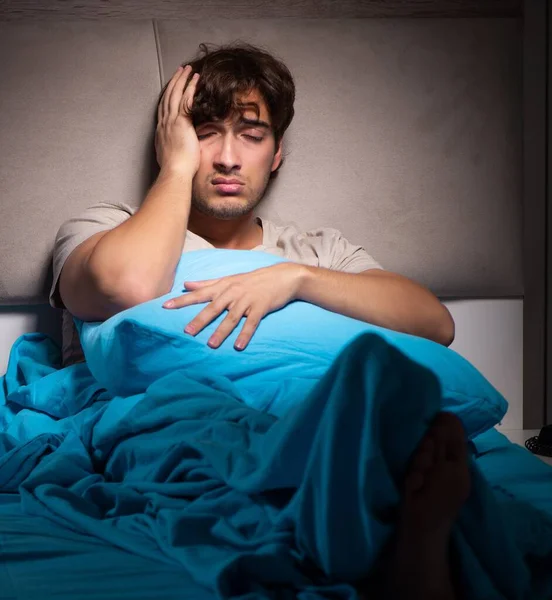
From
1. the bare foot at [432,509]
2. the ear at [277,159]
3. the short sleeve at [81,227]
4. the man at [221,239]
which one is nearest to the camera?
the bare foot at [432,509]

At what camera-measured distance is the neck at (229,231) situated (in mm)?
1722

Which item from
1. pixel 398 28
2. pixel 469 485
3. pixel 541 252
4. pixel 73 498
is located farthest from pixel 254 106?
pixel 469 485

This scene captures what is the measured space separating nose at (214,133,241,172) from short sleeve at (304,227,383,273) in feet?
0.72

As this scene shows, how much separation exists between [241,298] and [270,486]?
0.51 m

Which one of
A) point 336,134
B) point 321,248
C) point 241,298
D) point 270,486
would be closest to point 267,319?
point 241,298

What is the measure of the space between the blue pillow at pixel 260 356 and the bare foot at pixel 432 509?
17.4 inches

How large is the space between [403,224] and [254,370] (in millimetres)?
672

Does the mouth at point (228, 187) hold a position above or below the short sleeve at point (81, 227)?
above

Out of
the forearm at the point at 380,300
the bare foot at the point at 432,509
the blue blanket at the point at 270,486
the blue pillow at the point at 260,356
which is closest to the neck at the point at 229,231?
the forearm at the point at 380,300

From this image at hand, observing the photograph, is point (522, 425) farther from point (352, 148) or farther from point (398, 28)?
point (398, 28)

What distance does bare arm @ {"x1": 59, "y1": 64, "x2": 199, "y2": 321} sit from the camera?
4.45 ft

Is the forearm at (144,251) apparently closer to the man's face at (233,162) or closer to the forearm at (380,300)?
the man's face at (233,162)

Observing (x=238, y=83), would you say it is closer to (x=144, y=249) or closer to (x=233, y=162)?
(x=233, y=162)

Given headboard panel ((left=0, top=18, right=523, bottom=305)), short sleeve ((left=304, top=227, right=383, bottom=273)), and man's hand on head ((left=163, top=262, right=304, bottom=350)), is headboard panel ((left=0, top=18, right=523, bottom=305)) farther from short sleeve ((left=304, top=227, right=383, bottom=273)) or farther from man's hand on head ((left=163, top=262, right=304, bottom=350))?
man's hand on head ((left=163, top=262, right=304, bottom=350))
